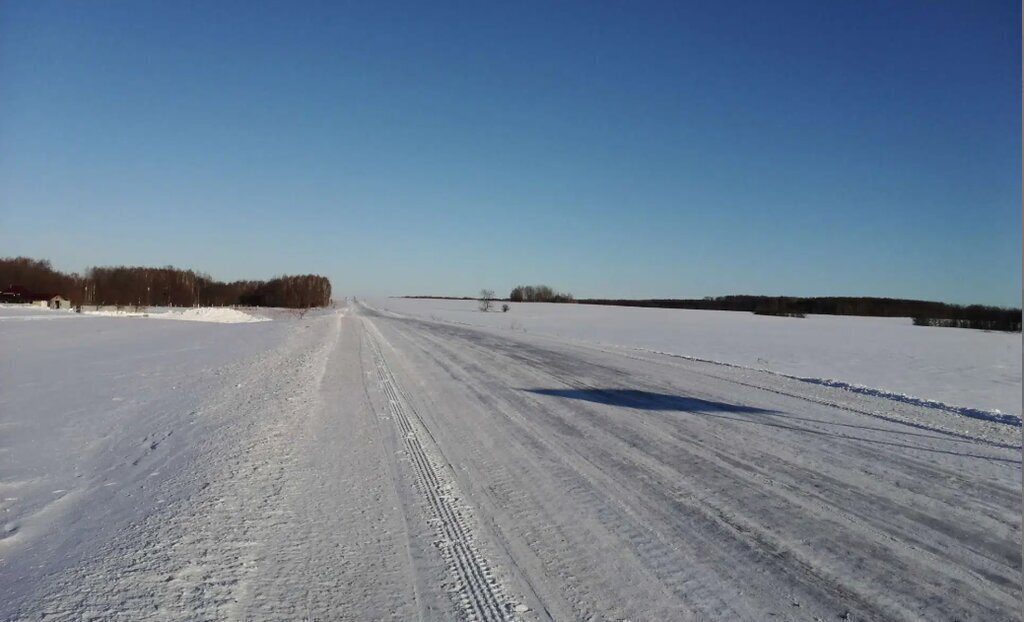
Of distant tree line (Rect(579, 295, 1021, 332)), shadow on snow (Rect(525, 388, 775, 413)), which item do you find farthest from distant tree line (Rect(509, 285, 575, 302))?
shadow on snow (Rect(525, 388, 775, 413))

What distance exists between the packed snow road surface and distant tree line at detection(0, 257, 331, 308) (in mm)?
65603

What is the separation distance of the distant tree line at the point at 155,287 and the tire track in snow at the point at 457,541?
67.6 meters

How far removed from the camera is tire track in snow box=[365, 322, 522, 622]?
9.59 ft

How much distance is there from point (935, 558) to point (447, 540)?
121 inches

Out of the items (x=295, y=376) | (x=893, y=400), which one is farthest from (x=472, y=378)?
(x=893, y=400)

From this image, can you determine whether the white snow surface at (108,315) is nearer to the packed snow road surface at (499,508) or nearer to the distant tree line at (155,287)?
the distant tree line at (155,287)

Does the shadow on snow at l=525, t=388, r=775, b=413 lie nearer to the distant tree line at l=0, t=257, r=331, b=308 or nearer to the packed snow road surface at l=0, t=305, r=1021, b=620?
the packed snow road surface at l=0, t=305, r=1021, b=620

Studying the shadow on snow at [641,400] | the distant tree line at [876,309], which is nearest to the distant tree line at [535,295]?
the distant tree line at [876,309]

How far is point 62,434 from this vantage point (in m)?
6.48

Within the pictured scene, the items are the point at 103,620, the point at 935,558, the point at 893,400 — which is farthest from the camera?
the point at 893,400

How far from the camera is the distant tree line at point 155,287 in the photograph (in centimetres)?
6159

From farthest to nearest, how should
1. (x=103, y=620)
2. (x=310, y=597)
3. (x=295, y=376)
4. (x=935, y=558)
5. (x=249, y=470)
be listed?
(x=295, y=376), (x=249, y=470), (x=935, y=558), (x=310, y=597), (x=103, y=620)

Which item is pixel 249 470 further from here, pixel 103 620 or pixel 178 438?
pixel 103 620

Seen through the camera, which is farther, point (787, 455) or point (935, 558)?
point (787, 455)
